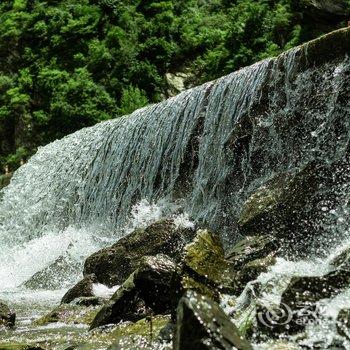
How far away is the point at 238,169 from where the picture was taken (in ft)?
31.7

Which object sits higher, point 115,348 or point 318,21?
point 318,21

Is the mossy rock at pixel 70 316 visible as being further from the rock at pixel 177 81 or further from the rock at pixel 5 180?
the rock at pixel 177 81

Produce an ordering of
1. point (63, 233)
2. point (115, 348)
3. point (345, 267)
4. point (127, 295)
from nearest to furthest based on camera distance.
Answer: point (115, 348) < point (345, 267) < point (127, 295) < point (63, 233)

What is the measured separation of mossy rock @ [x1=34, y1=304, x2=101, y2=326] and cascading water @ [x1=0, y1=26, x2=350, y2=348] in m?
3.15

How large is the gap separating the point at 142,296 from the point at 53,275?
5444 millimetres

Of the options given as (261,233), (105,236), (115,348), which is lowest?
(105,236)

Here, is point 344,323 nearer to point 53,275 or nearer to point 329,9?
point 53,275

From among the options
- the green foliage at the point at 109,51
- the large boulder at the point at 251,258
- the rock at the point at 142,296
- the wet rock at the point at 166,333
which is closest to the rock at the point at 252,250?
the large boulder at the point at 251,258

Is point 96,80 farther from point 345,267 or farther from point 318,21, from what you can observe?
point 345,267

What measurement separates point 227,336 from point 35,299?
256 inches

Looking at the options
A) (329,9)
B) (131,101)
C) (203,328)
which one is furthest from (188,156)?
(131,101)

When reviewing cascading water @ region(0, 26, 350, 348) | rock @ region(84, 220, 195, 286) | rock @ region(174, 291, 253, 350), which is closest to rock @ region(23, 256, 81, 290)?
cascading water @ region(0, 26, 350, 348)

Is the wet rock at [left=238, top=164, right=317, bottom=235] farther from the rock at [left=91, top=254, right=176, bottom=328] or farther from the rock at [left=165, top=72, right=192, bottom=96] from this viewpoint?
the rock at [left=165, top=72, right=192, bottom=96]

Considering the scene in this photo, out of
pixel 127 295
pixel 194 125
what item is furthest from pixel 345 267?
pixel 194 125
